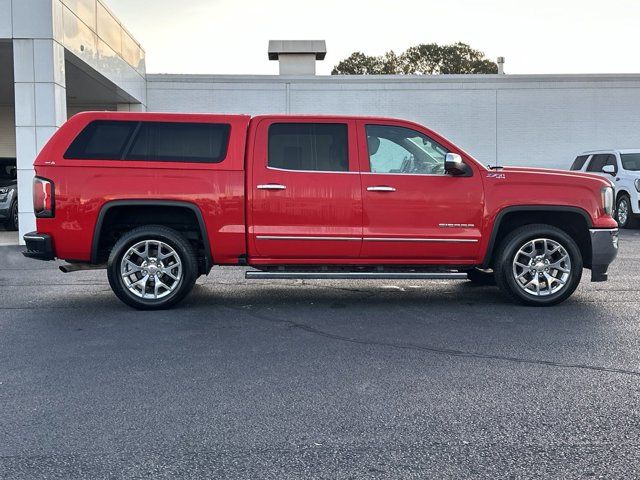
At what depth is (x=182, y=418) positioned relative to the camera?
4.09 m

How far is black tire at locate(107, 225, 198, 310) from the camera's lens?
23.2 feet

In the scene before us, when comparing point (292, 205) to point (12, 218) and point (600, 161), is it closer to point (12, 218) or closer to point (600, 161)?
point (12, 218)

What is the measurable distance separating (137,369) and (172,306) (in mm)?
2203

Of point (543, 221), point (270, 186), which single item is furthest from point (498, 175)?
point (270, 186)

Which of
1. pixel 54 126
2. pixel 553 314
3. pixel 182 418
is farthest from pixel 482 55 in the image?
pixel 182 418

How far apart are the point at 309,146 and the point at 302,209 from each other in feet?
2.31

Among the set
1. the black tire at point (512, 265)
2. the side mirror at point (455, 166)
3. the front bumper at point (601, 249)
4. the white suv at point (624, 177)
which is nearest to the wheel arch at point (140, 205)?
the side mirror at point (455, 166)

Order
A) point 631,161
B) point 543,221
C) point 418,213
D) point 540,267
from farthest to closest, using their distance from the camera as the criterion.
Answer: point 631,161 → point 543,221 → point 540,267 → point 418,213

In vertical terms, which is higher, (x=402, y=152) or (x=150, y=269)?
(x=402, y=152)

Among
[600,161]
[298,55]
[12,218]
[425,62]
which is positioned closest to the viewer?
[12,218]

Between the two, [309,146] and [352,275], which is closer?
[352,275]

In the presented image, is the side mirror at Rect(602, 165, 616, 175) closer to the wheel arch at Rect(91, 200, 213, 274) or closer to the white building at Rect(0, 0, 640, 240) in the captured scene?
the white building at Rect(0, 0, 640, 240)

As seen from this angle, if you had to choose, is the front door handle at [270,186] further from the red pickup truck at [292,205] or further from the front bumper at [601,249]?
the front bumper at [601,249]

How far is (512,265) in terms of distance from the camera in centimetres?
730
